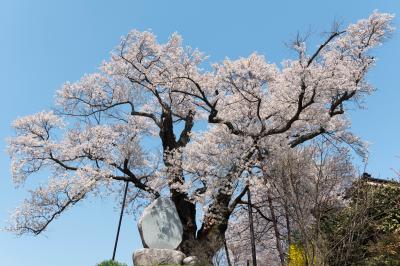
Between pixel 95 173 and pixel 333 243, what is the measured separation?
11387 mm

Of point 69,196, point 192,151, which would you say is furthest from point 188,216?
point 69,196

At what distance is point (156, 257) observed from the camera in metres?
18.5

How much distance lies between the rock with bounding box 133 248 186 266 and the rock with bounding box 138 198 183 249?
0.68 m

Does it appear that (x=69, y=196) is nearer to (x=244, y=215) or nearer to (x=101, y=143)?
(x=101, y=143)

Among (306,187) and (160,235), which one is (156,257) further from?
(306,187)

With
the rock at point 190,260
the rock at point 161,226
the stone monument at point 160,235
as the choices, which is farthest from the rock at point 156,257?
the rock at point 161,226

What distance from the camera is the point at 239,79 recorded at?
19.9 metres

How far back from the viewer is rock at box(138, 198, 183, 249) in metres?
19.6

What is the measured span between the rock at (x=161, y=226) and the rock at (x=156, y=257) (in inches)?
26.8

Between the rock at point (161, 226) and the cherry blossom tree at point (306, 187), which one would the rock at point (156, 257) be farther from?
the cherry blossom tree at point (306, 187)

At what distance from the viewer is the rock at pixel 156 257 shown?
60.3 feet

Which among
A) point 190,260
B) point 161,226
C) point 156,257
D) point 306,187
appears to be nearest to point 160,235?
point 161,226

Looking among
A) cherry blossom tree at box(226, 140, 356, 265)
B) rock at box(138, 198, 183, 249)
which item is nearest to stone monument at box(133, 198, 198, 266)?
rock at box(138, 198, 183, 249)

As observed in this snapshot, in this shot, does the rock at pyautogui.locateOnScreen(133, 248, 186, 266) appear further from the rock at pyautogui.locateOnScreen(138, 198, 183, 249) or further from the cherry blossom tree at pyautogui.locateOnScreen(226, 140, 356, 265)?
the cherry blossom tree at pyautogui.locateOnScreen(226, 140, 356, 265)
